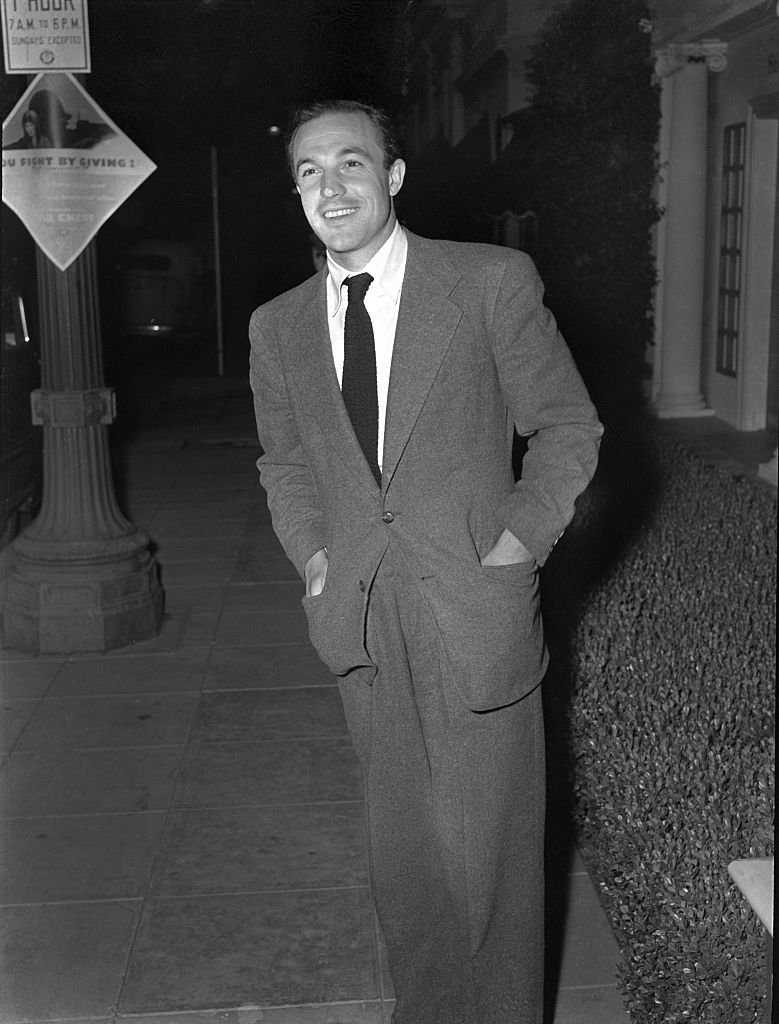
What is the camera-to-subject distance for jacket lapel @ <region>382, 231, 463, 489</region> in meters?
2.10

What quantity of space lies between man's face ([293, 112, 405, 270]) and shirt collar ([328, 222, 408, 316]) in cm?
4

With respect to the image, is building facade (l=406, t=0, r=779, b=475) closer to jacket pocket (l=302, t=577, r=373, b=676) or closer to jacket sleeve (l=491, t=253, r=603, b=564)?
jacket sleeve (l=491, t=253, r=603, b=564)

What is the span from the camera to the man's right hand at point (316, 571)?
222 cm

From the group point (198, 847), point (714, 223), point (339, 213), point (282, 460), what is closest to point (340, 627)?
point (282, 460)

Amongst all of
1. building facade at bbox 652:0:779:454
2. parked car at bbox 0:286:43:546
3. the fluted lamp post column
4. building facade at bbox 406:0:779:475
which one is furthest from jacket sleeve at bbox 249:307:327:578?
building facade at bbox 652:0:779:454

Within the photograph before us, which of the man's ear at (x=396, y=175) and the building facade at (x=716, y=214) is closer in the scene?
the man's ear at (x=396, y=175)

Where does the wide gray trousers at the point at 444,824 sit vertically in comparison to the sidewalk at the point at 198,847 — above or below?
above

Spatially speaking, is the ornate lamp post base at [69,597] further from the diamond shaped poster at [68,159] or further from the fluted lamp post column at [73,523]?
the diamond shaped poster at [68,159]

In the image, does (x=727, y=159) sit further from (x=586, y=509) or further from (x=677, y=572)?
(x=677, y=572)

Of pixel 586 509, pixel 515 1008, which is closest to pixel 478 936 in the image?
pixel 515 1008

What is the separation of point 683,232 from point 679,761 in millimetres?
7957

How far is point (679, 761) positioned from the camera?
3072mm

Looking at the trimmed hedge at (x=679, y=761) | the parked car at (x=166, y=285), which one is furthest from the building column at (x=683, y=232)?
the trimmed hedge at (x=679, y=761)

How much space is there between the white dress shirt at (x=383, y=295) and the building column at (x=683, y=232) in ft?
27.9
